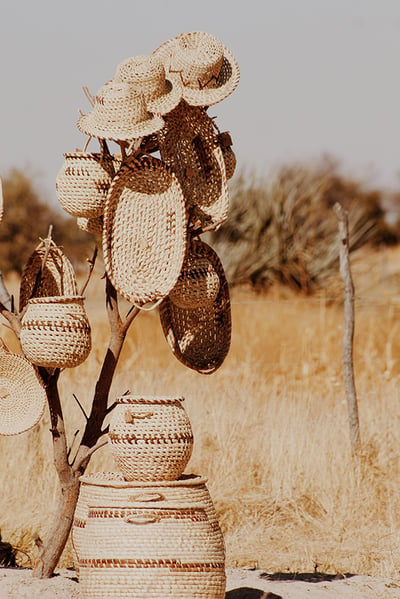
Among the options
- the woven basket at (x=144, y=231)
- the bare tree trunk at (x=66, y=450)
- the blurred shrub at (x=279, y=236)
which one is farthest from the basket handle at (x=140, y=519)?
the blurred shrub at (x=279, y=236)

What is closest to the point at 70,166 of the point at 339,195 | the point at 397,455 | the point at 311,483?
the point at 311,483

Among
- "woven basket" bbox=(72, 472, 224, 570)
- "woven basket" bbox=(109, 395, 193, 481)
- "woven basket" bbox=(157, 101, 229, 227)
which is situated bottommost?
"woven basket" bbox=(72, 472, 224, 570)

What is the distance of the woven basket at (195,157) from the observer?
3.65m

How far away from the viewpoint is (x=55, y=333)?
3338mm

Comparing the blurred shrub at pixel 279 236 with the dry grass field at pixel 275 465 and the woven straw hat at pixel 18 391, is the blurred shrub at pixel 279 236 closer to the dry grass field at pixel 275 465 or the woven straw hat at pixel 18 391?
the dry grass field at pixel 275 465

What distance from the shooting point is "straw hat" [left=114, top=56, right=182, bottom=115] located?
3.54 m

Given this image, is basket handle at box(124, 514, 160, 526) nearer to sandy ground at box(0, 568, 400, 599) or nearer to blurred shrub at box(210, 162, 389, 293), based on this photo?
sandy ground at box(0, 568, 400, 599)

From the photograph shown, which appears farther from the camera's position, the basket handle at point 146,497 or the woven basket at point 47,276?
the woven basket at point 47,276

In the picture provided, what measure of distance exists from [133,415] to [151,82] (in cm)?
123

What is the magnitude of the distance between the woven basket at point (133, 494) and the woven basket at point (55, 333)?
0.43 m

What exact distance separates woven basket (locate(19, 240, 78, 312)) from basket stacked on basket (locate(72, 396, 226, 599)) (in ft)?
2.14

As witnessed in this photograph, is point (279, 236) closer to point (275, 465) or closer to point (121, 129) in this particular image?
point (275, 465)

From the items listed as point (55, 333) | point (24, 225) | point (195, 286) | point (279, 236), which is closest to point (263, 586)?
point (195, 286)

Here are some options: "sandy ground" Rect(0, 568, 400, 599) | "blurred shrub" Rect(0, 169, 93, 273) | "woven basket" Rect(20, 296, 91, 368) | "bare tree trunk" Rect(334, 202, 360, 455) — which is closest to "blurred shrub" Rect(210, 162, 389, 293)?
"bare tree trunk" Rect(334, 202, 360, 455)
